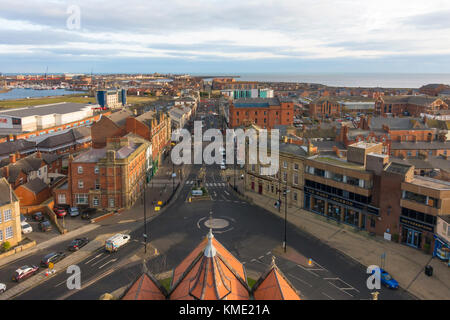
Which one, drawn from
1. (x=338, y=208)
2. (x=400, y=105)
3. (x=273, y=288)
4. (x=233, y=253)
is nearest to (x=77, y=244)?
(x=233, y=253)

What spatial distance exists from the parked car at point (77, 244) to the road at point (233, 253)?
2.48 meters

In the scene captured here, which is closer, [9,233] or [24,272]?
[24,272]

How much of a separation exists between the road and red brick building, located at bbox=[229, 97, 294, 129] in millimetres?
66868

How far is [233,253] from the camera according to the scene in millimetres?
40750

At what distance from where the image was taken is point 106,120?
7412cm

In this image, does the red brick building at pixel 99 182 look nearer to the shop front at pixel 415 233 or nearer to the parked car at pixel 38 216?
the parked car at pixel 38 216

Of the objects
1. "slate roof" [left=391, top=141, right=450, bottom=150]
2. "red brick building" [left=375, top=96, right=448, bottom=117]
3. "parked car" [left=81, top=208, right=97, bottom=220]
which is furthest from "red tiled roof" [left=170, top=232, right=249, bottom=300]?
"red brick building" [left=375, top=96, right=448, bottom=117]

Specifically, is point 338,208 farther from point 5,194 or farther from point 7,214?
point 5,194

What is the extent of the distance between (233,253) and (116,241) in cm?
1382

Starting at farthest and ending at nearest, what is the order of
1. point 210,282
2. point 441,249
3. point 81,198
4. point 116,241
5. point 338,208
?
point 81,198, point 338,208, point 116,241, point 441,249, point 210,282

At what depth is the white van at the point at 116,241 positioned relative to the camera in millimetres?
41125

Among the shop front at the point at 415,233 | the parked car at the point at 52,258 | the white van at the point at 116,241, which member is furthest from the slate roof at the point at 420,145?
the parked car at the point at 52,258

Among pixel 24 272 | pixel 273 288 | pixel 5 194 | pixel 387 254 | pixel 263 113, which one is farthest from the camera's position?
pixel 263 113
